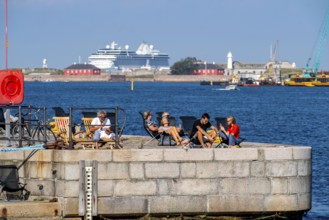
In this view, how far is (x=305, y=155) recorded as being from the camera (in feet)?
66.1

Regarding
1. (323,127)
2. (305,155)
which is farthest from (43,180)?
(323,127)

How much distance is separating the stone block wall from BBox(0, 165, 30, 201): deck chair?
23 cm

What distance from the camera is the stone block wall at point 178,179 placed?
19391 millimetres

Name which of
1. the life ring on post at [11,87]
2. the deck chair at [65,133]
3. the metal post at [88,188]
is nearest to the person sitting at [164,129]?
the deck chair at [65,133]

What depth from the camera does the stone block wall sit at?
1939cm

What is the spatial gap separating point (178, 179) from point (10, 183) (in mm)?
3020

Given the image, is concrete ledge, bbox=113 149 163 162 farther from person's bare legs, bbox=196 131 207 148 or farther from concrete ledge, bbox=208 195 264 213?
person's bare legs, bbox=196 131 207 148

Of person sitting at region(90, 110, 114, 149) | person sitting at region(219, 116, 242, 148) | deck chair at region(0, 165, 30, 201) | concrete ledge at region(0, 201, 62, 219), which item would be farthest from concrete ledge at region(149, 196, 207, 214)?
deck chair at region(0, 165, 30, 201)

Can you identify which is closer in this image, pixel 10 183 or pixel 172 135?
pixel 10 183

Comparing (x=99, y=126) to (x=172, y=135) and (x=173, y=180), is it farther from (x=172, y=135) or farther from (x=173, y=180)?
(x=173, y=180)

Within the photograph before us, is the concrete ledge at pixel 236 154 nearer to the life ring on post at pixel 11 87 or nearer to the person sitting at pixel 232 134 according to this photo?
the person sitting at pixel 232 134

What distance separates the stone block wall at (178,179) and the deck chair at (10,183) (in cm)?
23

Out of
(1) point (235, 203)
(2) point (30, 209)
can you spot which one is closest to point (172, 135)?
(1) point (235, 203)

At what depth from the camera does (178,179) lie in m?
19.6
